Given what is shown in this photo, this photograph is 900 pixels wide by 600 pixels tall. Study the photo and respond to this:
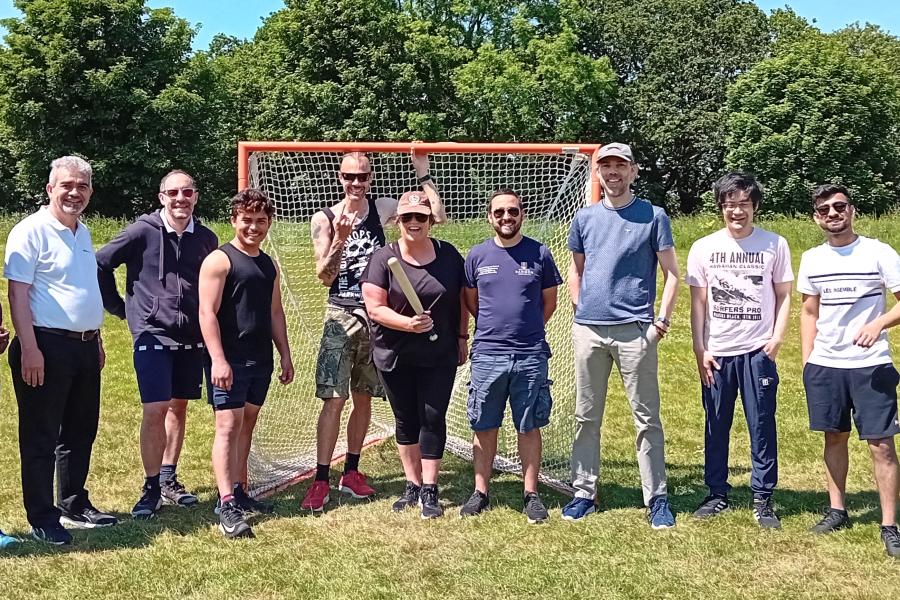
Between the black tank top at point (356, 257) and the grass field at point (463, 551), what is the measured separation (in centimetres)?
121

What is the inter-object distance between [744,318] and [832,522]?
115 centimetres

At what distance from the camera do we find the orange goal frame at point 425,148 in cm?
505

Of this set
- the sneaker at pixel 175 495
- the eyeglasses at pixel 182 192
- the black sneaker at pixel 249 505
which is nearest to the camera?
the eyeglasses at pixel 182 192

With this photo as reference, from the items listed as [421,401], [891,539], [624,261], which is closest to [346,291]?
[421,401]

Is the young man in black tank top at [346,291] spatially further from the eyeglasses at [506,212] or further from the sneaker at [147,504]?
the sneaker at [147,504]

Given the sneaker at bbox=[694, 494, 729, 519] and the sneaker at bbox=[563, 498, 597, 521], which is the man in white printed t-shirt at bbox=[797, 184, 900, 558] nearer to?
the sneaker at bbox=[694, 494, 729, 519]

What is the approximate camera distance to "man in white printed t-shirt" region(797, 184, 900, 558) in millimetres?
4117

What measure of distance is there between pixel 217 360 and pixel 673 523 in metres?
2.52

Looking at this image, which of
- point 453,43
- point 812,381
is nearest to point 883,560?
point 812,381

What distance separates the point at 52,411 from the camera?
4.17 m

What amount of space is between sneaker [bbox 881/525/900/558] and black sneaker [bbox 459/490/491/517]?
201 centimetres

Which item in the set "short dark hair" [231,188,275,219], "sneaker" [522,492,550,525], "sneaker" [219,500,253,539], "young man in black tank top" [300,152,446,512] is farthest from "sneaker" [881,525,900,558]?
"short dark hair" [231,188,275,219]

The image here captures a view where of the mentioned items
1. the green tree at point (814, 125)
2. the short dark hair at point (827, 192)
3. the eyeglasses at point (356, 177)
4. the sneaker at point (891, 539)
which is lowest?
the sneaker at point (891, 539)

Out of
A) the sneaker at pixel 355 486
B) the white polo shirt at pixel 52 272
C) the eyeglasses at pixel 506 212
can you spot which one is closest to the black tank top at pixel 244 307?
the white polo shirt at pixel 52 272
